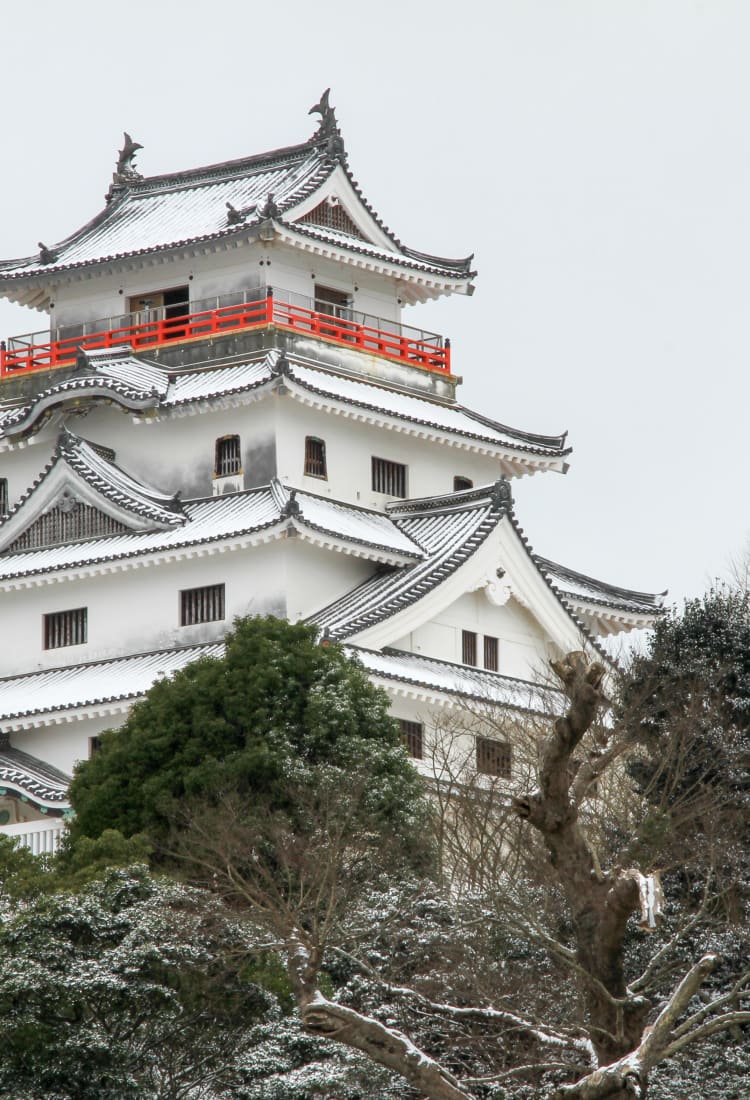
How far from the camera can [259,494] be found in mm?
49031

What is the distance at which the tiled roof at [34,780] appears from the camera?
4344 cm

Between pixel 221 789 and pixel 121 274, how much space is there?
63.1 feet

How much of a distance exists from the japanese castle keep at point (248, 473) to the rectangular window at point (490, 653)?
0.14ft

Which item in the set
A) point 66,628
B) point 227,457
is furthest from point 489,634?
point 66,628

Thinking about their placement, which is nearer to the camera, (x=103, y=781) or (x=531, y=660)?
(x=103, y=781)

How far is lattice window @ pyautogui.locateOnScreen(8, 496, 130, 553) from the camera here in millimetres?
49344

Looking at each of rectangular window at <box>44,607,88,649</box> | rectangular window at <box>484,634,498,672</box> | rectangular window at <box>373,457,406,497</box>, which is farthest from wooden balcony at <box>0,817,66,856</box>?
rectangular window at <box>373,457,406,497</box>

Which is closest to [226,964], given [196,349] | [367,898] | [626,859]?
[367,898]

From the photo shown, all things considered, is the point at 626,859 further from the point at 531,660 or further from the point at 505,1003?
the point at 531,660

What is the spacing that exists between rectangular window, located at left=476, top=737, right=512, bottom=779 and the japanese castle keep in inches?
3.0

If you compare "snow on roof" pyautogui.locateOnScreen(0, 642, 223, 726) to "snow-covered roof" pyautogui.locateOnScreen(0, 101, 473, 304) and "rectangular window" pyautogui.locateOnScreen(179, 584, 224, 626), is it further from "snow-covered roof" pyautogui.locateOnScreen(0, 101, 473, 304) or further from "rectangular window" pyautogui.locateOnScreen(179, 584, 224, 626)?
"snow-covered roof" pyautogui.locateOnScreen(0, 101, 473, 304)

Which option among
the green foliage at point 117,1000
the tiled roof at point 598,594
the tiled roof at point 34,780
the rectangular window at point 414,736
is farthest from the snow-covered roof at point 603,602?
the green foliage at point 117,1000

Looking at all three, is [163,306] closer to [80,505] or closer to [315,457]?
[315,457]

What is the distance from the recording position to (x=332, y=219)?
53906mm
